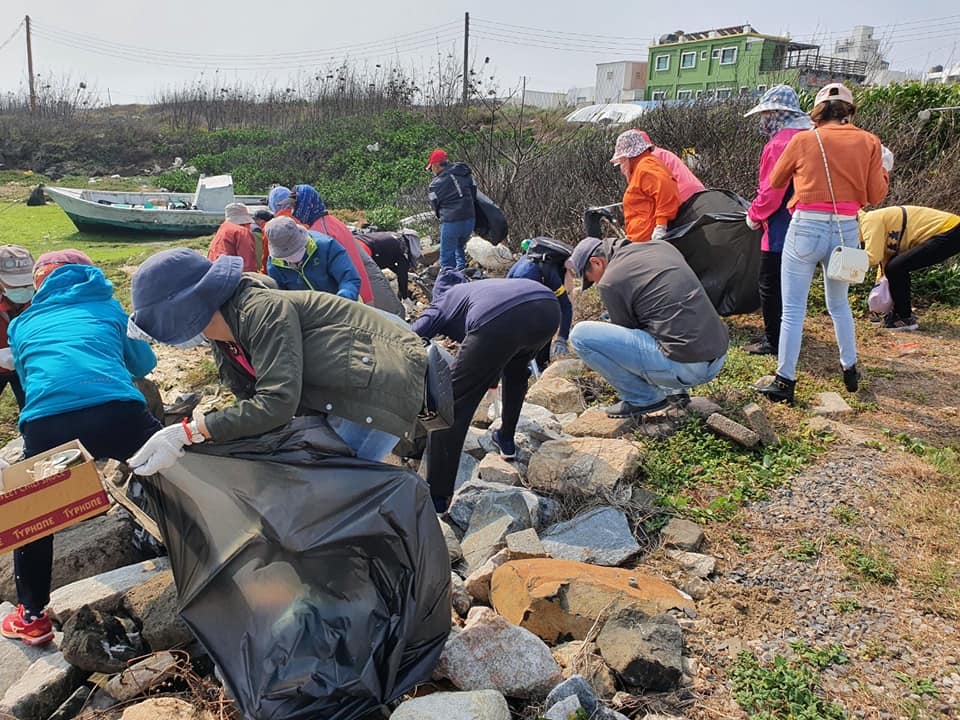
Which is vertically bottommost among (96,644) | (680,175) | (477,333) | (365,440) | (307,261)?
(96,644)

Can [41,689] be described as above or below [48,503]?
below

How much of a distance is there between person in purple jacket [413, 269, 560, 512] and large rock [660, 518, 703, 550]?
3.43ft

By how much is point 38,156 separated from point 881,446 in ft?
91.8

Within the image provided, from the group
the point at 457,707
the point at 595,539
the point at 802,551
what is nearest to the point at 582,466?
the point at 595,539

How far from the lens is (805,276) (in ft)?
13.8

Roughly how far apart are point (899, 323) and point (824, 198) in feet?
7.87

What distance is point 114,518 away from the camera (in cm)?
335

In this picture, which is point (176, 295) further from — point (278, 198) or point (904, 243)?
point (904, 243)

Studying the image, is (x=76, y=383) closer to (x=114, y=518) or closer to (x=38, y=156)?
(x=114, y=518)

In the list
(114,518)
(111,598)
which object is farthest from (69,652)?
(114,518)

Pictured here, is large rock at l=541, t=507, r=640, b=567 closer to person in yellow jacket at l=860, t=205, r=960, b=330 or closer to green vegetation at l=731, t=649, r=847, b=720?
green vegetation at l=731, t=649, r=847, b=720

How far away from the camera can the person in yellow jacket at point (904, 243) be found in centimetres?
551

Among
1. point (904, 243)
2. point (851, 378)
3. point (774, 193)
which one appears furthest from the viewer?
point (904, 243)

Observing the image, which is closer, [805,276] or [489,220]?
[805,276]
